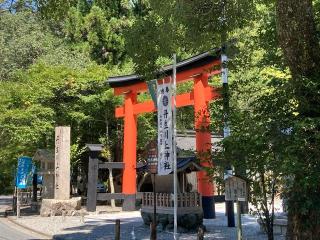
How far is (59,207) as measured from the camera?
19.4 meters

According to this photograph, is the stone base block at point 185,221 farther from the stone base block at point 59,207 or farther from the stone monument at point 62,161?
the stone monument at point 62,161

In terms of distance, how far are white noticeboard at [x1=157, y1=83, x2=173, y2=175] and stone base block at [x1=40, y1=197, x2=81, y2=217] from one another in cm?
846

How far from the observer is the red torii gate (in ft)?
53.9

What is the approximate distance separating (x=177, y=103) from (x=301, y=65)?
42.6 feet

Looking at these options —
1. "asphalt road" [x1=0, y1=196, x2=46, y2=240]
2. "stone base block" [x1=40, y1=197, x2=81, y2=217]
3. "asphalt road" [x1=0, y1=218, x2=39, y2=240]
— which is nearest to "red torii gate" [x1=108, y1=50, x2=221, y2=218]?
"stone base block" [x1=40, y1=197, x2=81, y2=217]

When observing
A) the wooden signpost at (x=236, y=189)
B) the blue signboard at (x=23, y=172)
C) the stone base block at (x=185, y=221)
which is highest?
the blue signboard at (x=23, y=172)

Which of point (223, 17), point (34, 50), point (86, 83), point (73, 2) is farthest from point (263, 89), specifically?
point (34, 50)

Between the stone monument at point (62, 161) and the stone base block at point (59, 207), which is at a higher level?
the stone monument at point (62, 161)

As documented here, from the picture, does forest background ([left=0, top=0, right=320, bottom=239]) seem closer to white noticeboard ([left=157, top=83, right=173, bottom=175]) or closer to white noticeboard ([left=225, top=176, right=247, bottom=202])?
white noticeboard ([left=225, top=176, right=247, bottom=202])

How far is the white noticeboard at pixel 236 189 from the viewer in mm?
7660

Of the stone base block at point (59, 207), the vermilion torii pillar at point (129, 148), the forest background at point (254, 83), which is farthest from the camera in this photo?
the vermilion torii pillar at point (129, 148)

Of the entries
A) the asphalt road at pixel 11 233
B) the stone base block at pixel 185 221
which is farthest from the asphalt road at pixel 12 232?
the stone base block at pixel 185 221

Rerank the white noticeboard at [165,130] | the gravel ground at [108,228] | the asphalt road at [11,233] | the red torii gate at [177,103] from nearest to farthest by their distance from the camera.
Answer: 1. the white noticeboard at [165,130]
2. the gravel ground at [108,228]
3. the asphalt road at [11,233]
4. the red torii gate at [177,103]

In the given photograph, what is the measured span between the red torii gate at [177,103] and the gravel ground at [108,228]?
169cm
